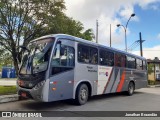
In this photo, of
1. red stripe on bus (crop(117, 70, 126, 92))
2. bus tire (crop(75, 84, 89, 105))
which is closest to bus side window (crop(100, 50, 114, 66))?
red stripe on bus (crop(117, 70, 126, 92))

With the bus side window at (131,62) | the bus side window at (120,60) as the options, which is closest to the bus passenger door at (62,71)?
the bus side window at (120,60)

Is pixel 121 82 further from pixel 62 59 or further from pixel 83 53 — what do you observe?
pixel 62 59

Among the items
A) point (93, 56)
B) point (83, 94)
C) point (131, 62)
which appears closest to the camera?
point (83, 94)

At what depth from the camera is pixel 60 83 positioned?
351 inches

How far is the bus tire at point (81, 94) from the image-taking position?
387 inches

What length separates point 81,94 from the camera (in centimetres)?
1007

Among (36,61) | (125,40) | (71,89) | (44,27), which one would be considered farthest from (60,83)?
(125,40)

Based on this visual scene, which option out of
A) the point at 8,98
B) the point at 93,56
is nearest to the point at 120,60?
the point at 93,56

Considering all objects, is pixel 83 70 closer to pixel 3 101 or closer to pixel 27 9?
pixel 3 101

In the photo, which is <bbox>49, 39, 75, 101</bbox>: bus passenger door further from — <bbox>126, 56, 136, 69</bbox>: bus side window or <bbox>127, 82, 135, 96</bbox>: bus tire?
<bbox>127, 82, 135, 96</bbox>: bus tire

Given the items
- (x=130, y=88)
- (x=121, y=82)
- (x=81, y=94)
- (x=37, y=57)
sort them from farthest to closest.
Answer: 1. (x=130, y=88)
2. (x=121, y=82)
3. (x=81, y=94)
4. (x=37, y=57)

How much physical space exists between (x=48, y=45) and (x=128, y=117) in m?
4.19

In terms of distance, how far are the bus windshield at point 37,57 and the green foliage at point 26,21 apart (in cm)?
471

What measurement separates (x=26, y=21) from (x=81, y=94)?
7012 millimetres
